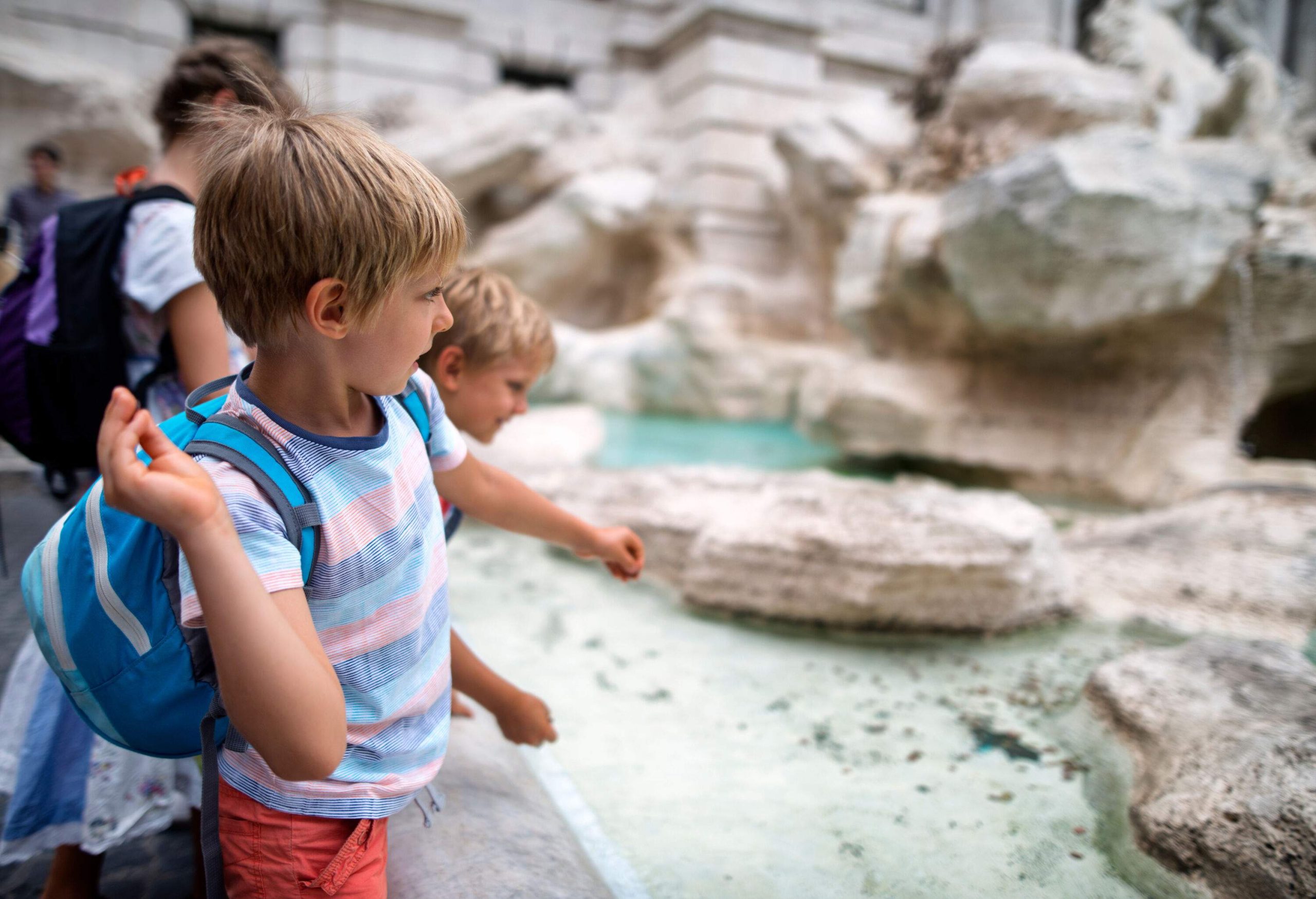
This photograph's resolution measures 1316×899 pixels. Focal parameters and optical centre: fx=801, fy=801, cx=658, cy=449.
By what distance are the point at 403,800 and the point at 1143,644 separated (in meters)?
2.37

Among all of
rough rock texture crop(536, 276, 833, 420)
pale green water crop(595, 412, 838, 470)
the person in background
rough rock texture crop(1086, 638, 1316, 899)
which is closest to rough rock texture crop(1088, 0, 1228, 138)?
rough rock texture crop(536, 276, 833, 420)

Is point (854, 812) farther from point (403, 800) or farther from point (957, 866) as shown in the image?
point (403, 800)

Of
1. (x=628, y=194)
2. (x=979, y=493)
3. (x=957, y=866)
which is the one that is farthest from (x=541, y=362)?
(x=628, y=194)

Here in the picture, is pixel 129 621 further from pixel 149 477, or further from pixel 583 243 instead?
pixel 583 243

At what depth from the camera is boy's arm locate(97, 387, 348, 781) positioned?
624mm

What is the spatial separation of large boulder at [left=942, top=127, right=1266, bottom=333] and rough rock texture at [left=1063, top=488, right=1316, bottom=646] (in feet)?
4.25

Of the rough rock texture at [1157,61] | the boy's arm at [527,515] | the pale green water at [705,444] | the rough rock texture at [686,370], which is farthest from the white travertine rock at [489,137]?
the boy's arm at [527,515]

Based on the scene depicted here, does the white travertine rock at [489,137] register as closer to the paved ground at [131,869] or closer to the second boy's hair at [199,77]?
the paved ground at [131,869]

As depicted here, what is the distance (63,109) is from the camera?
7.67 m

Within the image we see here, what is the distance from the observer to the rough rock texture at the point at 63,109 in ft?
24.8

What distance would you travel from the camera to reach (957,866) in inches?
54.9

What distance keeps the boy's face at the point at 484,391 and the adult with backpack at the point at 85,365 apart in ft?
1.19

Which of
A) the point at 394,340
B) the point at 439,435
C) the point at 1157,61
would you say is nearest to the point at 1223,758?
the point at 439,435

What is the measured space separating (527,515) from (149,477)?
2.34 feet
